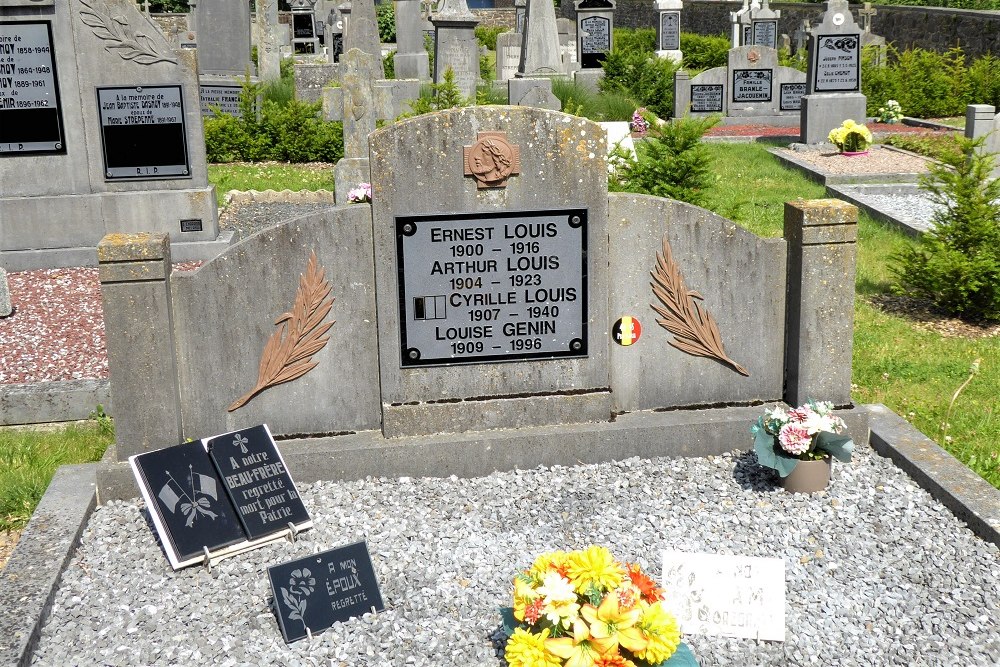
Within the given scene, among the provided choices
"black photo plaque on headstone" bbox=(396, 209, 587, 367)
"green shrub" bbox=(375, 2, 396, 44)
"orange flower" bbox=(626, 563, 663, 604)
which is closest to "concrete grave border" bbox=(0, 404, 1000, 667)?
"black photo plaque on headstone" bbox=(396, 209, 587, 367)

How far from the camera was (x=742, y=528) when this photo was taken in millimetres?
4691

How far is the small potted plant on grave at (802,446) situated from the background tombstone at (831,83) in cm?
1364

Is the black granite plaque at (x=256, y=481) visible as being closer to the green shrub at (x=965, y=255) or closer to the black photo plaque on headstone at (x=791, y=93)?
the green shrub at (x=965, y=255)

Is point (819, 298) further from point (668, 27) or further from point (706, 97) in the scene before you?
point (668, 27)

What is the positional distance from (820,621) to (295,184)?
1219 cm

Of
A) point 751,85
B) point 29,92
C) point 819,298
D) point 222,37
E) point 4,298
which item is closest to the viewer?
point 819,298

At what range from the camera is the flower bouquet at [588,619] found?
3246 mm

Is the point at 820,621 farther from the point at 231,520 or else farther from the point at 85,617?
the point at 85,617

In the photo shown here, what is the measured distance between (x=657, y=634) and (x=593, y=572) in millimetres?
285

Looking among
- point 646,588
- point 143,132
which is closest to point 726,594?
point 646,588

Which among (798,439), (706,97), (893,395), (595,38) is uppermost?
(595,38)

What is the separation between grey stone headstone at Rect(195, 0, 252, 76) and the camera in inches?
868

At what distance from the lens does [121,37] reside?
9.85 meters

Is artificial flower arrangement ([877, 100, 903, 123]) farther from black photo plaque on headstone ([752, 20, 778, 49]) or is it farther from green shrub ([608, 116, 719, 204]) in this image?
green shrub ([608, 116, 719, 204])
